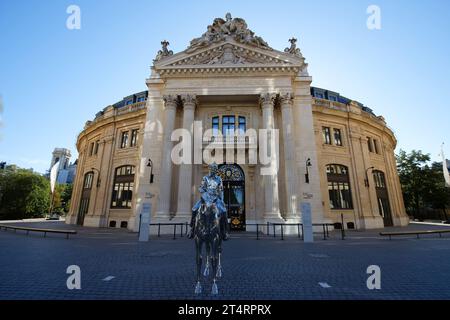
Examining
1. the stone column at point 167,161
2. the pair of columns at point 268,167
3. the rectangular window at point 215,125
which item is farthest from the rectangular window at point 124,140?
the rectangular window at point 215,125

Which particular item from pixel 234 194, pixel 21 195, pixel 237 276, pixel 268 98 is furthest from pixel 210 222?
pixel 21 195

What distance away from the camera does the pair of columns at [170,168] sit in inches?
665

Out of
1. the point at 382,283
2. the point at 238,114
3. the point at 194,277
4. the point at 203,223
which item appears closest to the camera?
the point at 203,223

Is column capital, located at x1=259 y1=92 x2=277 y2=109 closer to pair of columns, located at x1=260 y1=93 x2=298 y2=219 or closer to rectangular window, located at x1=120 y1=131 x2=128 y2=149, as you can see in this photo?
pair of columns, located at x1=260 y1=93 x2=298 y2=219

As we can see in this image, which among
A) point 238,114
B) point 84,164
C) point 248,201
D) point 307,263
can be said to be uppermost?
point 238,114

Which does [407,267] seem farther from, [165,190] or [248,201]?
[165,190]

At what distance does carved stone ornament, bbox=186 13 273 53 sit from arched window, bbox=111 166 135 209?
14335 millimetres

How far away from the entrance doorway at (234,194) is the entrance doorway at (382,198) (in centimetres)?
1679

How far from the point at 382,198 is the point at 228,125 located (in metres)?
20.2

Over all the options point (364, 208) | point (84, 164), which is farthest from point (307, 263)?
point (84, 164)

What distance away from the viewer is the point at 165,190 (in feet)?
56.9

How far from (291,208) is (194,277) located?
509 inches

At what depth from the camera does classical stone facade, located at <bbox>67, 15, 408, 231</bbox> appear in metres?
18.0

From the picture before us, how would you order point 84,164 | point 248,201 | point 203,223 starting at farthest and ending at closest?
point 84,164 → point 248,201 → point 203,223
